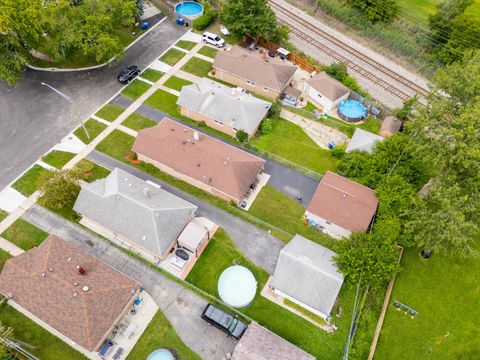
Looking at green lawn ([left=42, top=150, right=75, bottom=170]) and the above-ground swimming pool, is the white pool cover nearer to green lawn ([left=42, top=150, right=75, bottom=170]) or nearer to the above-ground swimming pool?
green lawn ([left=42, top=150, right=75, bottom=170])

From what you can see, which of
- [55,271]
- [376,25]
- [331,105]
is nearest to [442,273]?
[331,105]

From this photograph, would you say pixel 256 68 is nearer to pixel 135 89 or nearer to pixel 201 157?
pixel 135 89

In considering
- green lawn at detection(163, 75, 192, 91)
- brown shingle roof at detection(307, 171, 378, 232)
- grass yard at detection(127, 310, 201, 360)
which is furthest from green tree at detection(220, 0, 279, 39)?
grass yard at detection(127, 310, 201, 360)

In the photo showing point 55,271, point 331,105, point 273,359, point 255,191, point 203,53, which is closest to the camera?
point 273,359

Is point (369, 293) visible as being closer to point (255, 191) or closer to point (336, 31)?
point (255, 191)

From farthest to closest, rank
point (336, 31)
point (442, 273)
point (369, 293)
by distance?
point (336, 31), point (442, 273), point (369, 293)

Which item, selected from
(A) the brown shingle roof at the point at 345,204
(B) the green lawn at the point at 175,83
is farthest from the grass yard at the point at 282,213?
(B) the green lawn at the point at 175,83
